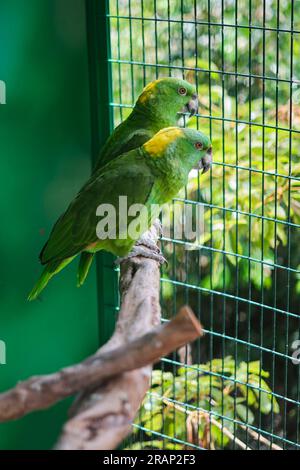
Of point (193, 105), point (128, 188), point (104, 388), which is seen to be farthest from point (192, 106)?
point (104, 388)

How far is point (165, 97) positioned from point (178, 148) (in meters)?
0.22

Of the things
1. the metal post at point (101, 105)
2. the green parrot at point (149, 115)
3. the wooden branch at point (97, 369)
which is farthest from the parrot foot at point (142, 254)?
the wooden branch at point (97, 369)

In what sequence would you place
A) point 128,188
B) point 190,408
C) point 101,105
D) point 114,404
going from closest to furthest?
point 114,404, point 128,188, point 101,105, point 190,408

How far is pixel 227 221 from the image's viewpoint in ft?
7.41

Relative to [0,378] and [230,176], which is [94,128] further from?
[0,378]

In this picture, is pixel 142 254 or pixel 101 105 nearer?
pixel 142 254

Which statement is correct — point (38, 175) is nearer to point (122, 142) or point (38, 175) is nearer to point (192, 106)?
point (122, 142)

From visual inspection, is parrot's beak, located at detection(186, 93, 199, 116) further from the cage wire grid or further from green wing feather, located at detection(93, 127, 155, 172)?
green wing feather, located at detection(93, 127, 155, 172)

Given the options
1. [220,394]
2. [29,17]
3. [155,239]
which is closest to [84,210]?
[155,239]

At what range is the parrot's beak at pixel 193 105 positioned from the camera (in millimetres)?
1992

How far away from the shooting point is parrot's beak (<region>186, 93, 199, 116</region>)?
1.99 metres

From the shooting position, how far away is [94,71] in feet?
7.22

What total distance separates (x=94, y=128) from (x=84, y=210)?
0.53 meters

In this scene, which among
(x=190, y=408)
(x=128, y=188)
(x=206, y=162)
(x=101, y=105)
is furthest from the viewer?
(x=190, y=408)
